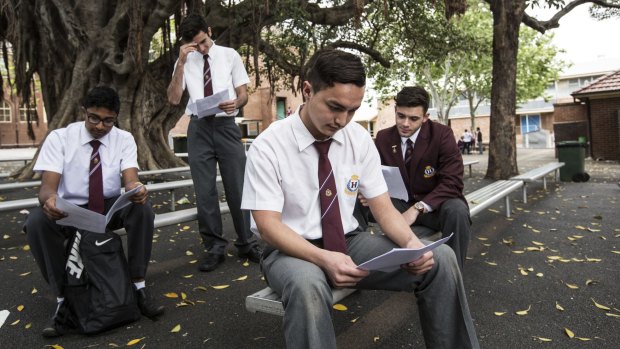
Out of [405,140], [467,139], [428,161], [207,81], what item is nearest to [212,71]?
[207,81]

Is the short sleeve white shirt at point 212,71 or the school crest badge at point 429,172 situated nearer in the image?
the school crest badge at point 429,172

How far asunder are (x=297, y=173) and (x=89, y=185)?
5.93 ft

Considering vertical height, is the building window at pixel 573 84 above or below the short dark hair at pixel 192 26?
above

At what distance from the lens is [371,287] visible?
86.9 inches

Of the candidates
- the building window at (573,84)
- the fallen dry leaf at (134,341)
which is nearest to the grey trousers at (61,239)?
the fallen dry leaf at (134,341)

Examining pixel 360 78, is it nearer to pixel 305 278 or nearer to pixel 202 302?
pixel 305 278

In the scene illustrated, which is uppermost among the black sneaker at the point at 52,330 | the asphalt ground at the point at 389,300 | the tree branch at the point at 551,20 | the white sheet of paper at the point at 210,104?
the tree branch at the point at 551,20

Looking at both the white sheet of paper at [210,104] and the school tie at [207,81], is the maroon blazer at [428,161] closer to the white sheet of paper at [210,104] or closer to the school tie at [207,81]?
the white sheet of paper at [210,104]

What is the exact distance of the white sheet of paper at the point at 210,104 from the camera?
12.1 ft

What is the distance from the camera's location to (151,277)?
394cm

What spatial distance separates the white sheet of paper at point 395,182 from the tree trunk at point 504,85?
8.77 m

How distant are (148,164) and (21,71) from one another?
3.22m

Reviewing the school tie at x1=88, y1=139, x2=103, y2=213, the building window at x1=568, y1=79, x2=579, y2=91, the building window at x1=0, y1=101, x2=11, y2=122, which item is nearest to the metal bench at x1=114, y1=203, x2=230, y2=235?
the school tie at x1=88, y1=139, x2=103, y2=213

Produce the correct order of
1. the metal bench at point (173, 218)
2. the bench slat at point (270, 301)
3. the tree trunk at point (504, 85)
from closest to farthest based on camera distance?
the bench slat at point (270, 301) < the metal bench at point (173, 218) < the tree trunk at point (504, 85)
